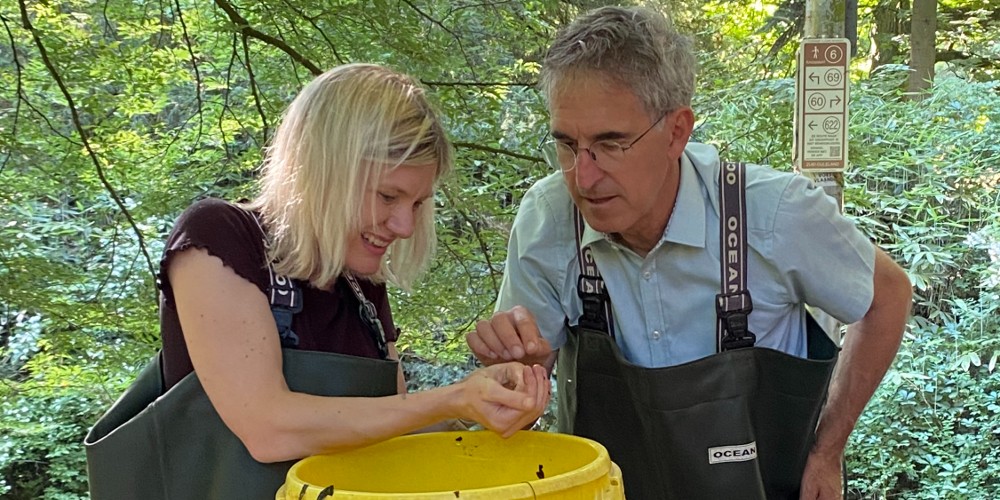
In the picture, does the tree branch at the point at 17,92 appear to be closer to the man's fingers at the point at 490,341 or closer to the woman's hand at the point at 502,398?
the man's fingers at the point at 490,341

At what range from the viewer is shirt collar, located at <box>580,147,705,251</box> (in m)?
1.65

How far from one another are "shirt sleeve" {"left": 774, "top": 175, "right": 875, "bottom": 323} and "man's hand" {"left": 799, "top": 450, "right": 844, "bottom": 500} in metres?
0.28

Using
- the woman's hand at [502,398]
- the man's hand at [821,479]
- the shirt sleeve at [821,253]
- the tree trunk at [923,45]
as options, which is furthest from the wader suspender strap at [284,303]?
the tree trunk at [923,45]

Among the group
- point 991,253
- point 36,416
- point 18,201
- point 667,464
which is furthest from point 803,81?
point 36,416

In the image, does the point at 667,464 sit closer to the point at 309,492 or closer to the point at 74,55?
the point at 309,492

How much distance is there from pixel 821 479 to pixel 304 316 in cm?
101

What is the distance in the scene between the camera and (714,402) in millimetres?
1562

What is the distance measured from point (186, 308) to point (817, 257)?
1.07 m

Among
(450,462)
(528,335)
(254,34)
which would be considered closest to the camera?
(450,462)

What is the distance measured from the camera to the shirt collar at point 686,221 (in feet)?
5.41

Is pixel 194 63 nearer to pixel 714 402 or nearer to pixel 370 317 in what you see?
pixel 370 317

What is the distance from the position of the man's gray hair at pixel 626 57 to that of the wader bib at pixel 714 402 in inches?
7.8

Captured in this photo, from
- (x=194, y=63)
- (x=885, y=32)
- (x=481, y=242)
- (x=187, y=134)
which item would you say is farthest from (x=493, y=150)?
(x=885, y=32)

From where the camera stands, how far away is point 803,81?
2961 millimetres
